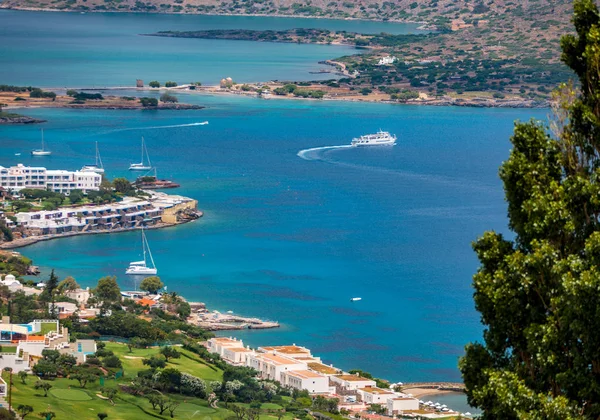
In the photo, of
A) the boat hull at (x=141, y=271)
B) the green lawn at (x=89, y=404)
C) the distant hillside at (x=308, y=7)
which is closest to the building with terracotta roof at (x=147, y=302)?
the boat hull at (x=141, y=271)

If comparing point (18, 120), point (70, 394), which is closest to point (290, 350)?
point (70, 394)

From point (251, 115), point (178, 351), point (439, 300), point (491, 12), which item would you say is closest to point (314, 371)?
point (178, 351)

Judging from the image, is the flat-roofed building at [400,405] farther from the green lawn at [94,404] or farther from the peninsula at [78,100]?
the peninsula at [78,100]

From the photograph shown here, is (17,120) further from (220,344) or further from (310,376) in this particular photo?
(310,376)

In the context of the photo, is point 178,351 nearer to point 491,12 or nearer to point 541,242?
point 541,242

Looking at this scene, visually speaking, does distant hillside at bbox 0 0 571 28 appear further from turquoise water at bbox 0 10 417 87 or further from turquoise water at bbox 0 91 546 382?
turquoise water at bbox 0 91 546 382

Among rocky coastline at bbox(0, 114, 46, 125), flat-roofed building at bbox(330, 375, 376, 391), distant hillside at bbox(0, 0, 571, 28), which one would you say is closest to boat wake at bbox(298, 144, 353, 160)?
rocky coastline at bbox(0, 114, 46, 125)
